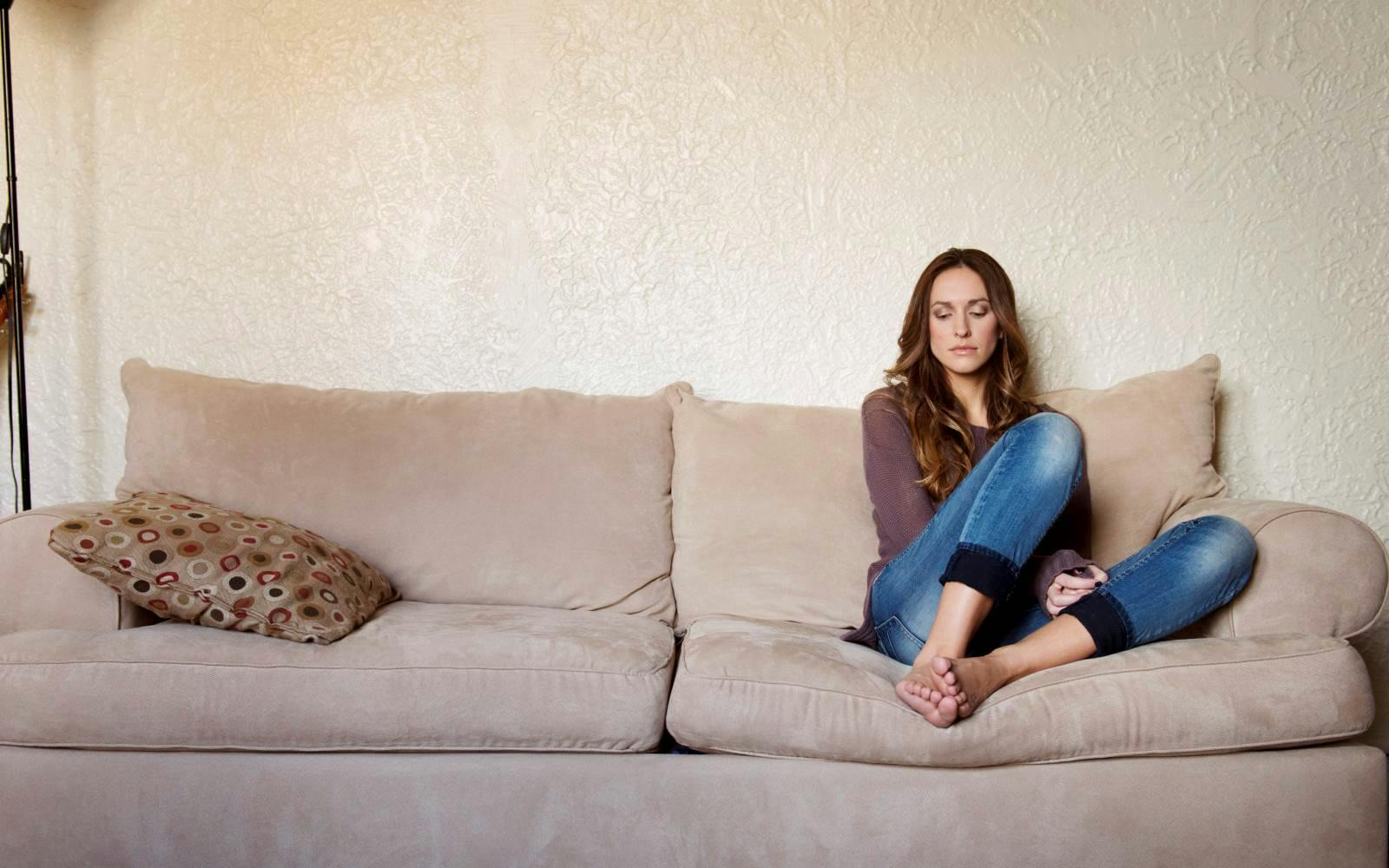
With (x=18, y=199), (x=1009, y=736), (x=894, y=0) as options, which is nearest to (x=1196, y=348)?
(x=894, y=0)

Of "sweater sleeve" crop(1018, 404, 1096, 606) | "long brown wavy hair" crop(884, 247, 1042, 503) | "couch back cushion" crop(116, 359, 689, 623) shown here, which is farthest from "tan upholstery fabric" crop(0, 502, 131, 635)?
"sweater sleeve" crop(1018, 404, 1096, 606)

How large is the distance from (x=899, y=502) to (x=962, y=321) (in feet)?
1.46

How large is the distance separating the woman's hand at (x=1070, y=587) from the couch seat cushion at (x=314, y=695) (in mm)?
653

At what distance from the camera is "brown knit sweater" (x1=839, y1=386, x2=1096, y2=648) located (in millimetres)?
1777

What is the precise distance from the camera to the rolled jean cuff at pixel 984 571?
1497 mm

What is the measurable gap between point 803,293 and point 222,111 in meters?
1.43

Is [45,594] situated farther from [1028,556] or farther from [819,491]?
[1028,556]

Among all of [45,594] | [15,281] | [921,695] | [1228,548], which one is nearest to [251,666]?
[45,594]

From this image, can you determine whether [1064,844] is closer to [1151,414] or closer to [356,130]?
[1151,414]

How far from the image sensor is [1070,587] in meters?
1.61

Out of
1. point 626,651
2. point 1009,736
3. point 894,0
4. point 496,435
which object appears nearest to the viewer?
point 1009,736

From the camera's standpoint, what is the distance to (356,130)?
94.0 inches

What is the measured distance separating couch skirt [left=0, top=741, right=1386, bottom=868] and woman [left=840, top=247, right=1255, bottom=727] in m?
0.17

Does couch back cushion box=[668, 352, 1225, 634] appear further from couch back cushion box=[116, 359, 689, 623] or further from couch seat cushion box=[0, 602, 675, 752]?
couch seat cushion box=[0, 602, 675, 752]
